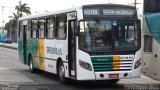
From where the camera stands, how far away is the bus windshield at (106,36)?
1409 centimetres

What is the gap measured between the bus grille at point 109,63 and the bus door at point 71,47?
0.85m

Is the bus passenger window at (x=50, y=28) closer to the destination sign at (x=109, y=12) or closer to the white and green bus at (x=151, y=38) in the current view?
the destination sign at (x=109, y=12)

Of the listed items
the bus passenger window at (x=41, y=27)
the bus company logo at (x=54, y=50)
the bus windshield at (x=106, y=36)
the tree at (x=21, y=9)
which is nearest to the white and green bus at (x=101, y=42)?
the bus windshield at (x=106, y=36)

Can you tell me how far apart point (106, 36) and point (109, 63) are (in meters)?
0.88

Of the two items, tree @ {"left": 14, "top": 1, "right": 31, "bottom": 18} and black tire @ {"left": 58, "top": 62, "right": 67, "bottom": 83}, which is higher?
tree @ {"left": 14, "top": 1, "right": 31, "bottom": 18}

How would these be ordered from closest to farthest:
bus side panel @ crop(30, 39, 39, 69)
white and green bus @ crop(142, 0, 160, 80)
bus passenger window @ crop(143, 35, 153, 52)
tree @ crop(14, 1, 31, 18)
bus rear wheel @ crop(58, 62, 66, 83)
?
1. white and green bus @ crop(142, 0, 160, 80)
2. bus passenger window @ crop(143, 35, 153, 52)
3. bus rear wheel @ crop(58, 62, 66, 83)
4. bus side panel @ crop(30, 39, 39, 69)
5. tree @ crop(14, 1, 31, 18)

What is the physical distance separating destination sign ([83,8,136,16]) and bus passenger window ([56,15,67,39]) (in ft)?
5.15

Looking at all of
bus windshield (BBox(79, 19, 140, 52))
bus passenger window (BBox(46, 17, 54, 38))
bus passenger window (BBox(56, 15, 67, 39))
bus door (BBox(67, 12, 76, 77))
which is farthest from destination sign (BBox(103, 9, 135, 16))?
bus passenger window (BBox(46, 17, 54, 38))

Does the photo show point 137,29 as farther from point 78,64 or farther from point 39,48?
point 39,48

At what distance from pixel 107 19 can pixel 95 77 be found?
192 centimetres

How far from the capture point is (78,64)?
559 inches

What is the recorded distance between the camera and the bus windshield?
14.1 metres

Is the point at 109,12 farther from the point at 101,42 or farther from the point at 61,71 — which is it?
the point at 61,71

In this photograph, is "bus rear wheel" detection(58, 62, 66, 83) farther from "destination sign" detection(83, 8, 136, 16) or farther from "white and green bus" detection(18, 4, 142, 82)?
"destination sign" detection(83, 8, 136, 16)
